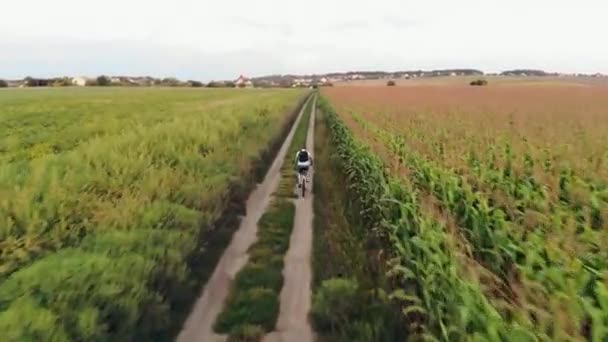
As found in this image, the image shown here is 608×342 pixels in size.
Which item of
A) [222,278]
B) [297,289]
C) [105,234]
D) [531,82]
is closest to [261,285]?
[297,289]

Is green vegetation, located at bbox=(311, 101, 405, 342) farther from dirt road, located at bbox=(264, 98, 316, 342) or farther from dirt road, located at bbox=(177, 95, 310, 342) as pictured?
dirt road, located at bbox=(177, 95, 310, 342)

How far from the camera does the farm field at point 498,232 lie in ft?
13.5

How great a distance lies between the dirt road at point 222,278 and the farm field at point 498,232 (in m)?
3.06

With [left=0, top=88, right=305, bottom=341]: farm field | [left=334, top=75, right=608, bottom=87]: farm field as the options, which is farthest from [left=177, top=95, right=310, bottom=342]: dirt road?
[left=334, top=75, right=608, bottom=87]: farm field

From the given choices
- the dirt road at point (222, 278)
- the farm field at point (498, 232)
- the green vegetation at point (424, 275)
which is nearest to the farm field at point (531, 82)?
the dirt road at point (222, 278)

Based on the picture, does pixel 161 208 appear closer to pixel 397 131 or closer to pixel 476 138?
pixel 476 138

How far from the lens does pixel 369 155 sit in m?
12.9

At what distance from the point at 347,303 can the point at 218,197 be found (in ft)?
17.9

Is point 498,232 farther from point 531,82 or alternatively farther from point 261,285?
point 531,82

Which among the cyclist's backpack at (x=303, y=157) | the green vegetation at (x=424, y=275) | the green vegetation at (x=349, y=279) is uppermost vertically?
the green vegetation at (x=424, y=275)

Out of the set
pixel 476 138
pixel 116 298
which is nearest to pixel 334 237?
pixel 476 138

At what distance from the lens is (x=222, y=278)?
9961 mm

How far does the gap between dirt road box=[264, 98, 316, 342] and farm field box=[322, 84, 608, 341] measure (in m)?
1.66

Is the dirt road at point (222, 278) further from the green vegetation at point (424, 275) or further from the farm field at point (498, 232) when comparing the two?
the farm field at point (498, 232)
